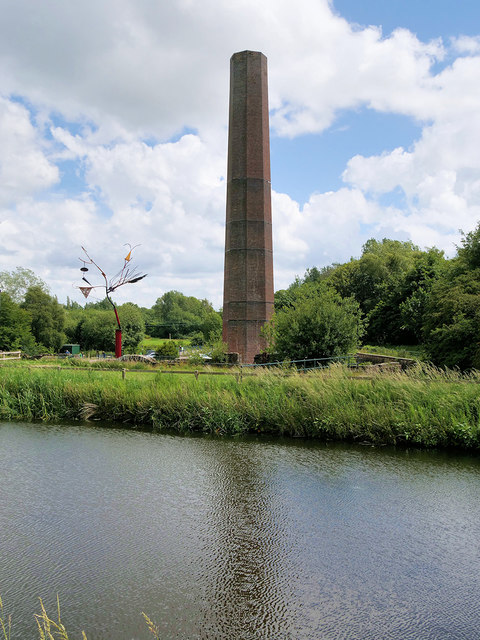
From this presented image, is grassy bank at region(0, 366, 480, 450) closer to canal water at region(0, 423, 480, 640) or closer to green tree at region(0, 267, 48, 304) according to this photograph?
canal water at region(0, 423, 480, 640)

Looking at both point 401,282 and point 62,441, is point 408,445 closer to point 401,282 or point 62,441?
point 62,441

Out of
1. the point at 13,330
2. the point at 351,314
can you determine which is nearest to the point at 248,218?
the point at 351,314

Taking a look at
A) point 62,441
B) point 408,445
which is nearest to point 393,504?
point 408,445

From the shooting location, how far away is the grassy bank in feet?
34.1

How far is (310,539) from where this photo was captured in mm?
5805

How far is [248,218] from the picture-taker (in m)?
22.2

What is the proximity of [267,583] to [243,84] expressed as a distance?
866 inches

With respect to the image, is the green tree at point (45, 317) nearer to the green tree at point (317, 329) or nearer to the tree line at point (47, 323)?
the tree line at point (47, 323)

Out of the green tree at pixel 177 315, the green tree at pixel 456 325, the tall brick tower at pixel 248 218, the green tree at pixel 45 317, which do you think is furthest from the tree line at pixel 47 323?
the green tree at pixel 456 325

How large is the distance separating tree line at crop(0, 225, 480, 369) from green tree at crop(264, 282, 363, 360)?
0.03 m

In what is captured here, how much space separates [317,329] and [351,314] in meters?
1.54

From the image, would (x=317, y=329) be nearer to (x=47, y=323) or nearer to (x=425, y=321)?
(x=425, y=321)

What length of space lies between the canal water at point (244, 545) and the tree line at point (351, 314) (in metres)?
5.90

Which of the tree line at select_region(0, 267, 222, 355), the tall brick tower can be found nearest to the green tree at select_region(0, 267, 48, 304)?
the tree line at select_region(0, 267, 222, 355)
